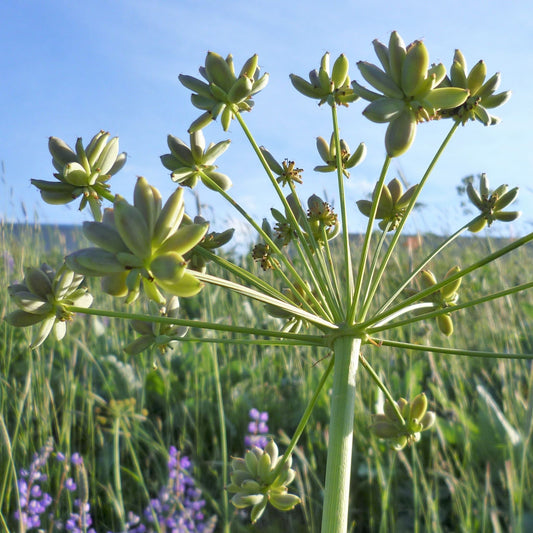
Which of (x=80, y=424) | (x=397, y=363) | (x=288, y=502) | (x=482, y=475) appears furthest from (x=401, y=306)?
(x=397, y=363)

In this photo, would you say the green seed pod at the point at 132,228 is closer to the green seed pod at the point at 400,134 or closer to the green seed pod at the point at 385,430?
the green seed pod at the point at 400,134

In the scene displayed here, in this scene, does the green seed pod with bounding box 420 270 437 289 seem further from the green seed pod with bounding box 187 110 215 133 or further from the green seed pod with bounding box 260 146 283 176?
the green seed pod with bounding box 187 110 215 133

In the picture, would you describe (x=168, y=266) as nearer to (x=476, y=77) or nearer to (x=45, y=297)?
(x=45, y=297)

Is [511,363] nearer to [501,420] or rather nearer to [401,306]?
[501,420]

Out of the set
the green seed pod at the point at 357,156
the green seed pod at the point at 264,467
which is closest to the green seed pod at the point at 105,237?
the green seed pod at the point at 264,467

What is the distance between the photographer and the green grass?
2.43m

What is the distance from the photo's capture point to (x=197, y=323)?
0.79 metres

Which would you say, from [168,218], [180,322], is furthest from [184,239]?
[180,322]

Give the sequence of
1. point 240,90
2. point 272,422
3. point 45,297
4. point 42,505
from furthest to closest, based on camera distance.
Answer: point 272,422, point 42,505, point 240,90, point 45,297

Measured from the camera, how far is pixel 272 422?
10.6ft

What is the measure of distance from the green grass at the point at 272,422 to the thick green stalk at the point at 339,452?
1.31 metres

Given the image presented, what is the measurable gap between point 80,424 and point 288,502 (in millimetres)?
2393

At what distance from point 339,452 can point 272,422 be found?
2441mm

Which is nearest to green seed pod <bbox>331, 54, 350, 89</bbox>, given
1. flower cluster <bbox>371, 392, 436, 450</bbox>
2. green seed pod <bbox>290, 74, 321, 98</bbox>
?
green seed pod <bbox>290, 74, 321, 98</bbox>
